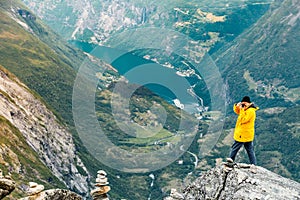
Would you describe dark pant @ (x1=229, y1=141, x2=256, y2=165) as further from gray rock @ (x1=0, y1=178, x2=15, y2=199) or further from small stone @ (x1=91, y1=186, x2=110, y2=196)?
gray rock @ (x1=0, y1=178, x2=15, y2=199)

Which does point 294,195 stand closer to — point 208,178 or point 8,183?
point 208,178

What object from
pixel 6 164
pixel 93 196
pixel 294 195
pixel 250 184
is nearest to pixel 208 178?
pixel 250 184

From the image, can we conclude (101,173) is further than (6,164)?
No

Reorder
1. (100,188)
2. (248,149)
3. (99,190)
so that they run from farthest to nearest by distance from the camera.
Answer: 1. (248,149)
2. (100,188)
3. (99,190)

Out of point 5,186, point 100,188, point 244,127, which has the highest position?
point 244,127

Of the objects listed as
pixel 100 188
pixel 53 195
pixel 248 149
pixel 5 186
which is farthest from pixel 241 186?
pixel 5 186

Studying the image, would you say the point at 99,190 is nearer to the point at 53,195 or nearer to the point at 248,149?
the point at 53,195

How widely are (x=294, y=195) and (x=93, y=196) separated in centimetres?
1419

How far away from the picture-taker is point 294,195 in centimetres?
2491

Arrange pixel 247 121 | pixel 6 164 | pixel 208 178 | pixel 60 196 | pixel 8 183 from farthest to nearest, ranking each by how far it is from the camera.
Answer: pixel 6 164 → pixel 247 121 → pixel 208 178 → pixel 60 196 → pixel 8 183

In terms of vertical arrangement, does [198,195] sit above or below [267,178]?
below

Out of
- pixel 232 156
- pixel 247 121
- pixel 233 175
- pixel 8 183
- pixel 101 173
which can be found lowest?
pixel 8 183

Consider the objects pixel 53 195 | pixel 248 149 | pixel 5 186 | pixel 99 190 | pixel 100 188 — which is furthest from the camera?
pixel 248 149

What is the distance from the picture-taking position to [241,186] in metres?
26.0
